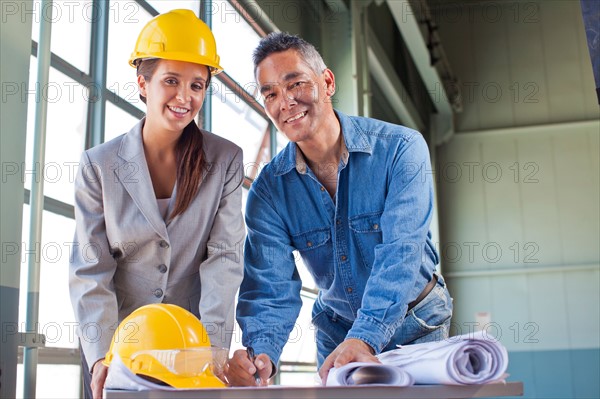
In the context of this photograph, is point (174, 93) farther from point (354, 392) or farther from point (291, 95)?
point (354, 392)

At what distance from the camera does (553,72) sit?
1133 centimetres

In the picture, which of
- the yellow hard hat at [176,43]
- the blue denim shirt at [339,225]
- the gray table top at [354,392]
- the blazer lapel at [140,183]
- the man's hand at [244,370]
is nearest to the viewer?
the gray table top at [354,392]

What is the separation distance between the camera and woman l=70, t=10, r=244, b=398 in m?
2.18

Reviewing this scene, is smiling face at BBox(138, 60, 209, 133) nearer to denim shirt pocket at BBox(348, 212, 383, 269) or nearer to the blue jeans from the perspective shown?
denim shirt pocket at BBox(348, 212, 383, 269)

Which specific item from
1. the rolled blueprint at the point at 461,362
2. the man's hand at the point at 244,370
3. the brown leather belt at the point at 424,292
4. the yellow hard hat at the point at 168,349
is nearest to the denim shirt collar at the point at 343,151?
the brown leather belt at the point at 424,292

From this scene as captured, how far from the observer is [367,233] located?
226cm

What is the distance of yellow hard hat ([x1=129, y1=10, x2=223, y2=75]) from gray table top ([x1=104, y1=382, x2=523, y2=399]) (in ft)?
4.27

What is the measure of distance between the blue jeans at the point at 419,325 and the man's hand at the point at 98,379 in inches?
27.7

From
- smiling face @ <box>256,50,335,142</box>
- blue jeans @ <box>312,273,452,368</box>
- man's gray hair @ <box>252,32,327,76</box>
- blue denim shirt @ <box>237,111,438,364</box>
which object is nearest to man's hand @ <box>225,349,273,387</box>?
blue denim shirt @ <box>237,111,438,364</box>

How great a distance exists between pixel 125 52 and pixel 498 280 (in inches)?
327

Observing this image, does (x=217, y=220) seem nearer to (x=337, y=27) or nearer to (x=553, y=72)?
(x=337, y=27)

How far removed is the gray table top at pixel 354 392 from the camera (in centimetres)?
125

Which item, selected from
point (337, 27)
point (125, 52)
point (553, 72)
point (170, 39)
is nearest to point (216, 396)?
point (170, 39)

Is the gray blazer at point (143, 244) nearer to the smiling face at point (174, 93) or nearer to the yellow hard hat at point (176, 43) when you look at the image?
the smiling face at point (174, 93)
